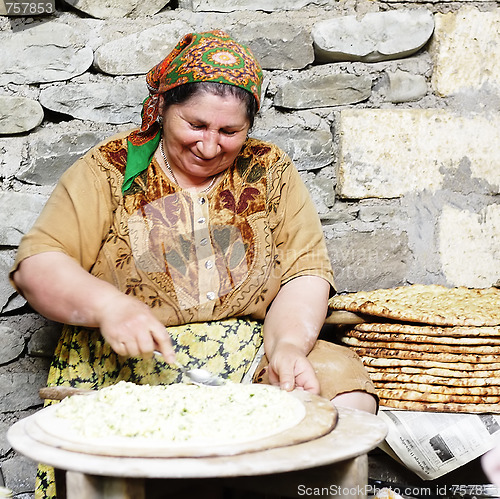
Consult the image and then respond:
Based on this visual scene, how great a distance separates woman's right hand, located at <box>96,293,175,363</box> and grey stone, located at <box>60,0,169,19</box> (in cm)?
115

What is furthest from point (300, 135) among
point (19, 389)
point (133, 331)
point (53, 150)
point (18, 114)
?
point (19, 389)

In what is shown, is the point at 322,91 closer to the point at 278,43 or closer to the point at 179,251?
the point at 278,43

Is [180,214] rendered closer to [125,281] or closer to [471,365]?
[125,281]

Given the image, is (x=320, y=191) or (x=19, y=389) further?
(x=320, y=191)

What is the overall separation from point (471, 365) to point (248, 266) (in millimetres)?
733

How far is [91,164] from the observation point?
7.13ft

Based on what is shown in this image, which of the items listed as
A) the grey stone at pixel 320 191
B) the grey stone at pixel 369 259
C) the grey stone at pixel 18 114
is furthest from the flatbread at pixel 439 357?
the grey stone at pixel 18 114

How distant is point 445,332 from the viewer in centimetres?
225

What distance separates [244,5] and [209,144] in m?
0.78

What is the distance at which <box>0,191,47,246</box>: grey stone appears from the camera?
8.03ft

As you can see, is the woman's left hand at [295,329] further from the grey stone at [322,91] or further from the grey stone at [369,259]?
the grey stone at [322,91]

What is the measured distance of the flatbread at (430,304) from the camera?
226 cm

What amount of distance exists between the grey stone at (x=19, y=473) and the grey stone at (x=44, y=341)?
0.36 metres

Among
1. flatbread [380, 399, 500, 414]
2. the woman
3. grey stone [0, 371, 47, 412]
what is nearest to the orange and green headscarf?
the woman
